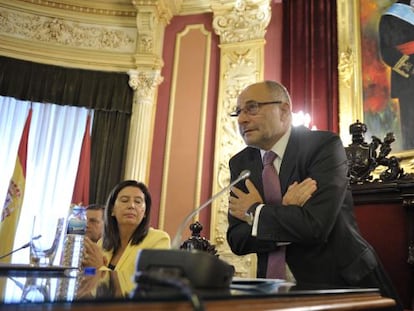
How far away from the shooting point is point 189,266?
63cm

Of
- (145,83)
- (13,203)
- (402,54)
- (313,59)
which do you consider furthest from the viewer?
(145,83)

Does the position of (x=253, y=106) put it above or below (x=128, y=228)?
above

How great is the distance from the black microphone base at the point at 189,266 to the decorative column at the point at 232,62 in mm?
3691

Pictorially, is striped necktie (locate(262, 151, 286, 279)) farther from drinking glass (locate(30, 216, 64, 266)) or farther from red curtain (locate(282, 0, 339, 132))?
red curtain (locate(282, 0, 339, 132))

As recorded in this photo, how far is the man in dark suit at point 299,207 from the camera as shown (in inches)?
48.6

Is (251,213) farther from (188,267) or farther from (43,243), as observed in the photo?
(188,267)

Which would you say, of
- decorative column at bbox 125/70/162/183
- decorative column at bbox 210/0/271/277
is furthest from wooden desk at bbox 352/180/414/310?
decorative column at bbox 125/70/162/183

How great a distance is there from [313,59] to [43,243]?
12.2 ft

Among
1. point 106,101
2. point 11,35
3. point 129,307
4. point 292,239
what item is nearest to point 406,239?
point 292,239

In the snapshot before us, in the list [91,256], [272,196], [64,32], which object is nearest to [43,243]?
[91,256]

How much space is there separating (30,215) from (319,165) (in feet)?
13.3

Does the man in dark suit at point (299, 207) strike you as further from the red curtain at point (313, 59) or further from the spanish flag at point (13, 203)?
the spanish flag at point (13, 203)

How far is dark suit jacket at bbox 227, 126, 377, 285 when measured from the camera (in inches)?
48.3

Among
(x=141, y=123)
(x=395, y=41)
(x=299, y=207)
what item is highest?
(x=395, y=41)
